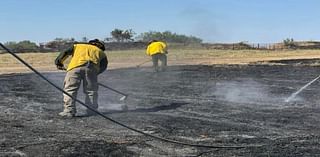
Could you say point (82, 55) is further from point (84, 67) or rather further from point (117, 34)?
point (117, 34)

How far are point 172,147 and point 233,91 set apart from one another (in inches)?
322

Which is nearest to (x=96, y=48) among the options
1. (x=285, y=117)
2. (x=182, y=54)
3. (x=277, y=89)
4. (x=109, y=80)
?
(x=285, y=117)

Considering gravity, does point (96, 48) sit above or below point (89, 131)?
above

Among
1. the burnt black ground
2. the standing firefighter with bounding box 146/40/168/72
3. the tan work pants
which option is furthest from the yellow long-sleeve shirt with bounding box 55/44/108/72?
the standing firefighter with bounding box 146/40/168/72

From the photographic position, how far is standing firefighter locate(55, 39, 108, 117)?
437 inches

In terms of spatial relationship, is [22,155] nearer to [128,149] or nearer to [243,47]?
[128,149]

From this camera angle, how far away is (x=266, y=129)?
930 cm

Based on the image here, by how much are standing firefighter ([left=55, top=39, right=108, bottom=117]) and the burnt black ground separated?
1.51 feet

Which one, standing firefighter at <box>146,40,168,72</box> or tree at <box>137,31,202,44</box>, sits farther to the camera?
tree at <box>137,31,202,44</box>

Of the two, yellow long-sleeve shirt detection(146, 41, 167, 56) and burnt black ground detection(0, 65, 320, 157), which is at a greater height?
yellow long-sleeve shirt detection(146, 41, 167, 56)

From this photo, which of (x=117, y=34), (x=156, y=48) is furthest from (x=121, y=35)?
(x=156, y=48)

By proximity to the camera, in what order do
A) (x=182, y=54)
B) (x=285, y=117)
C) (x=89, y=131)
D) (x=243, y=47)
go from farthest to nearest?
(x=243, y=47)
(x=182, y=54)
(x=285, y=117)
(x=89, y=131)

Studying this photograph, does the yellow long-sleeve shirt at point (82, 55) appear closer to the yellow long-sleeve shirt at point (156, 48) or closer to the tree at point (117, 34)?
the yellow long-sleeve shirt at point (156, 48)

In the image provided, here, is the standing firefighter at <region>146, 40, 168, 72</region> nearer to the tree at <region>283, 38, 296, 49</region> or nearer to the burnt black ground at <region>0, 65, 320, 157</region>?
the burnt black ground at <region>0, 65, 320, 157</region>
